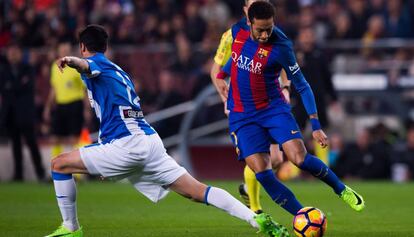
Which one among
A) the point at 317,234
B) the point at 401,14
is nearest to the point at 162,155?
the point at 317,234

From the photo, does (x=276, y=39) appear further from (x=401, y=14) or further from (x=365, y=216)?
(x=401, y=14)

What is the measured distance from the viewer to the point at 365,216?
11.6 m

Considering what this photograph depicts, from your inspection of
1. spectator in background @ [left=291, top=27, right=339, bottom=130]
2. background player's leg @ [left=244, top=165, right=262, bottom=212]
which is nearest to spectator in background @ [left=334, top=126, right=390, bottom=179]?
spectator in background @ [left=291, top=27, right=339, bottom=130]

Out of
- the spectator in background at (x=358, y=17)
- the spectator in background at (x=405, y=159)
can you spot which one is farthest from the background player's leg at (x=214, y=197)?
the spectator in background at (x=358, y=17)

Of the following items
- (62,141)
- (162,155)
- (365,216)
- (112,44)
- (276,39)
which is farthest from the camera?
(112,44)

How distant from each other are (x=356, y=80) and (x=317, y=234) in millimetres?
11122

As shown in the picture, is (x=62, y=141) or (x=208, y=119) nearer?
(x=62, y=141)

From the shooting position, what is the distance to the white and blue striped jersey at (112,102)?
8.47 metres

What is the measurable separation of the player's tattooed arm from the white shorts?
735 mm

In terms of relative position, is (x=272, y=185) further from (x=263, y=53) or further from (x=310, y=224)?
(x=263, y=53)

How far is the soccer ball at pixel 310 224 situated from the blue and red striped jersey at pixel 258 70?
1344mm

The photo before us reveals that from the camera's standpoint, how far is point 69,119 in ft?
58.6

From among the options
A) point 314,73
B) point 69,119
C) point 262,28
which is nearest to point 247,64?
point 262,28

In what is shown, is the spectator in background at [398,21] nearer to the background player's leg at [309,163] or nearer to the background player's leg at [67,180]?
the background player's leg at [309,163]
